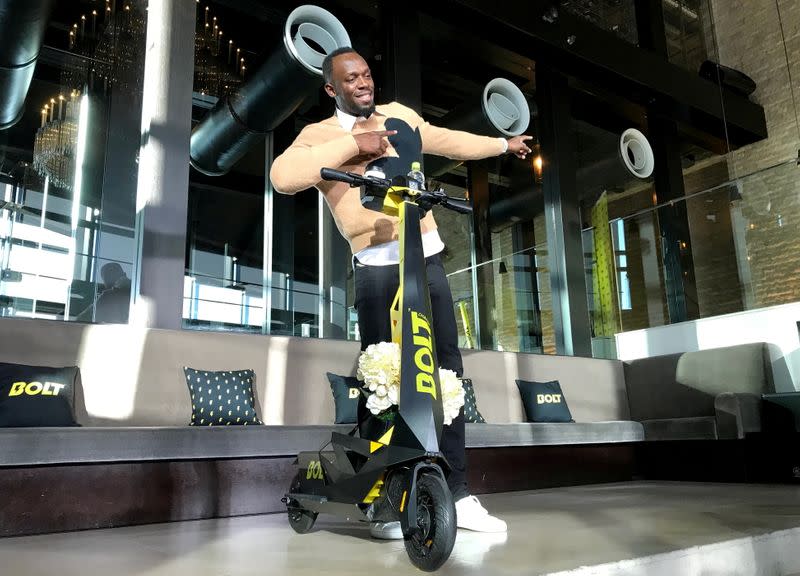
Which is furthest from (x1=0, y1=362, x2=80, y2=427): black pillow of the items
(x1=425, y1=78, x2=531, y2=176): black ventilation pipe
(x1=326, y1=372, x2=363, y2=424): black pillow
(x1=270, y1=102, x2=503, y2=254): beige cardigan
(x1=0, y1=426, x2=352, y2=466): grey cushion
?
(x1=425, y1=78, x2=531, y2=176): black ventilation pipe

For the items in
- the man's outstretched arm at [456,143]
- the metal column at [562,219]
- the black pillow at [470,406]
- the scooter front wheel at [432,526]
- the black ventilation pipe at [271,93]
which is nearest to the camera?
the scooter front wheel at [432,526]

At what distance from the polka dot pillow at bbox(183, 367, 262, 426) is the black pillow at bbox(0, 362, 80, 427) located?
1.60 ft

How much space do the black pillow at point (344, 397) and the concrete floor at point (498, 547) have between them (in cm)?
78

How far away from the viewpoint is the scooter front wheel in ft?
4.26

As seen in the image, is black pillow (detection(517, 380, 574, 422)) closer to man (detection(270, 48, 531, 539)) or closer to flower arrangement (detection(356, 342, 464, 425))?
man (detection(270, 48, 531, 539))

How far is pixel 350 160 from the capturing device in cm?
181

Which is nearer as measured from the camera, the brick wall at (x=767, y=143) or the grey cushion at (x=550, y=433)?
the grey cushion at (x=550, y=433)

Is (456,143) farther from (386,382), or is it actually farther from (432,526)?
(432,526)

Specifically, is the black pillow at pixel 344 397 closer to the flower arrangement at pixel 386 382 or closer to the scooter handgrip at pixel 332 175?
the flower arrangement at pixel 386 382

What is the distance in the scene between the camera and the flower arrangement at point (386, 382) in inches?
61.1

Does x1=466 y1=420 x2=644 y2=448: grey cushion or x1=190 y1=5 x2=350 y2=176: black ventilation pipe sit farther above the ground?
x1=190 y1=5 x2=350 y2=176: black ventilation pipe

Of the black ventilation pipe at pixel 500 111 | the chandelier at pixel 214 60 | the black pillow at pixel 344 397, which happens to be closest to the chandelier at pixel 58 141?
the chandelier at pixel 214 60

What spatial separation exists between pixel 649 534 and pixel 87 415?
86.5 inches

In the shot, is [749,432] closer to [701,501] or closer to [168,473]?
[701,501]
